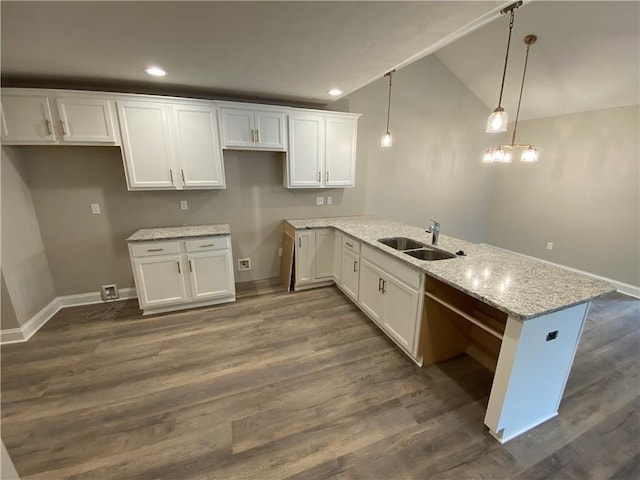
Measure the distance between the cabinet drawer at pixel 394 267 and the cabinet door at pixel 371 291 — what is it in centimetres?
8

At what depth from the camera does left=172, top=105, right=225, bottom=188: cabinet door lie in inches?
116

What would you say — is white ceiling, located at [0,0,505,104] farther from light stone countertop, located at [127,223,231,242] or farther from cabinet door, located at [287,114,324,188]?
light stone countertop, located at [127,223,231,242]

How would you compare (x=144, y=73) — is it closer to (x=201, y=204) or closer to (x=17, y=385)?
(x=201, y=204)

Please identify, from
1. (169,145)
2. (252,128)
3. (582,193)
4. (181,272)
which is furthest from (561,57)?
(181,272)

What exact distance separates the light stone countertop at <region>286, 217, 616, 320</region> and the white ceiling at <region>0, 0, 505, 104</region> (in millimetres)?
1617

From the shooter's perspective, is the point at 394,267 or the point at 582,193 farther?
the point at 582,193

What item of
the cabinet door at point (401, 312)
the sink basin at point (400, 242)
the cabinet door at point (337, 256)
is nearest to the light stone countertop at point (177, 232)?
the cabinet door at point (337, 256)

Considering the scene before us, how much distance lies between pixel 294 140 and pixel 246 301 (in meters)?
2.14

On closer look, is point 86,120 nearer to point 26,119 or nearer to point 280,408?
point 26,119

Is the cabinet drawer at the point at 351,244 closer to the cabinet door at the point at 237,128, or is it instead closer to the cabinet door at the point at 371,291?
the cabinet door at the point at 371,291

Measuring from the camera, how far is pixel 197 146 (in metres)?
3.04

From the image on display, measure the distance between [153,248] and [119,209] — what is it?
2.67 ft

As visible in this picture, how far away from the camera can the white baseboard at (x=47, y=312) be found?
101 inches

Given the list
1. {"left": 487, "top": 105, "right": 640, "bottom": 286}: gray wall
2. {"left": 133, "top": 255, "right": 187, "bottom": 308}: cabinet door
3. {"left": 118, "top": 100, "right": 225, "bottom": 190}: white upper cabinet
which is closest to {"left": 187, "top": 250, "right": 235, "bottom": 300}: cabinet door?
{"left": 133, "top": 255, "right": 187, "bottom": 308}: cabinet door
